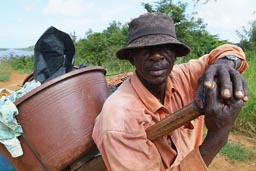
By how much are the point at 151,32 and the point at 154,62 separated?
0.15 metres

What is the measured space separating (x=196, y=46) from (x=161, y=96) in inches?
472

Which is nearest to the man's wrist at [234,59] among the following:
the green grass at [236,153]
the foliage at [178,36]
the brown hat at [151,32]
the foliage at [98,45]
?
the brown hat at [151,32]

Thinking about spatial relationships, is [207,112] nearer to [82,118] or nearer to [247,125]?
[82,118]

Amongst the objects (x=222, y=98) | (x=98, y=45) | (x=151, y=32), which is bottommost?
(x=98, y=45)

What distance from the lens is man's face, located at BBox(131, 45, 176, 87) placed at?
5.49 feet

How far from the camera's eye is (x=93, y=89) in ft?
6.44

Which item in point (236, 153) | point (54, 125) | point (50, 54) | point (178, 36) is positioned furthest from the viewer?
point (178, 36)

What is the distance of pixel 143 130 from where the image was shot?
1.61m

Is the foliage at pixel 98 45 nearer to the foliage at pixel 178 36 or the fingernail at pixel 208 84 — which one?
the foliage at pixel 178 36

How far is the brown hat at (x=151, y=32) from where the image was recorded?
1.63 m

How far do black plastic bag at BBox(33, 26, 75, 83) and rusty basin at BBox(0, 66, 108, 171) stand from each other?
0.86 feet

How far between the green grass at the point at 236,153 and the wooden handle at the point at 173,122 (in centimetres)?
313

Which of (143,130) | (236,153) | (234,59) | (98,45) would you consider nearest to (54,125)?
(143,130)

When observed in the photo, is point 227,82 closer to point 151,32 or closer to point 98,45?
point 151,32
